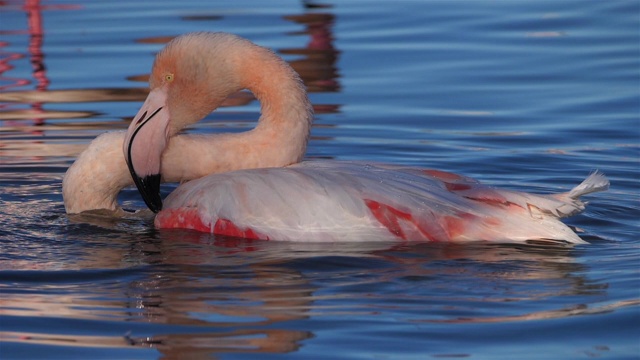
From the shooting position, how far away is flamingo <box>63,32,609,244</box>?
584 centimetres

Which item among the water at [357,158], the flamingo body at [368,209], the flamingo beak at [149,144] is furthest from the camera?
the flamingo beak at [149,144]

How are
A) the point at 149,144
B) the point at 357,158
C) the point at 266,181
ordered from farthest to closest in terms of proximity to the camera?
the point at 357,158
the point at 149,144
the point at 266,181

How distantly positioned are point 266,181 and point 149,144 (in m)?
0.70

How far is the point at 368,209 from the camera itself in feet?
19.1

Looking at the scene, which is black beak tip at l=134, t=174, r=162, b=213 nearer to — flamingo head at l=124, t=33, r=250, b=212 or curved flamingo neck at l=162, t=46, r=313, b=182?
flamingo head at l=124, t=33, r=250, b=212

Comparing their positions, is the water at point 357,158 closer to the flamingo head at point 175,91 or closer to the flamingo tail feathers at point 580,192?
the flamingo tail feathers at point 580,192

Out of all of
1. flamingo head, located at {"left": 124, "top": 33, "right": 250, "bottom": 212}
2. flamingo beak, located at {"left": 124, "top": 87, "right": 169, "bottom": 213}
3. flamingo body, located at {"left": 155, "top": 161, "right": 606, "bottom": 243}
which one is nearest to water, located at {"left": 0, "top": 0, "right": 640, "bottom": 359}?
flamingo body, located at {"left": 155, "top": 161, "right": 606, "bottom": 243}

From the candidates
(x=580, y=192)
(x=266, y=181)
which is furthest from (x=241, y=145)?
(x=580, y=192)

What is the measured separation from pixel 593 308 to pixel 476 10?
9.31 metres

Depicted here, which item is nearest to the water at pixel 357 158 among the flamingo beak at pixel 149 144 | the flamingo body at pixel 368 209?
the flamingo body at pixel 368 209

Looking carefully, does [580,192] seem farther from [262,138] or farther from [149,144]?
[149,144]

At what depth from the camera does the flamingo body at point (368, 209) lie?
229 inches

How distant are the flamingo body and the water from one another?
0.08 metres

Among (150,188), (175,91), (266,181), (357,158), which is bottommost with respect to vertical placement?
(357,158)
